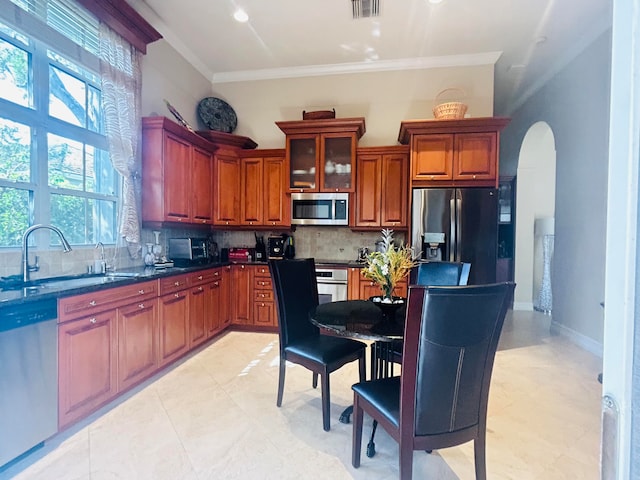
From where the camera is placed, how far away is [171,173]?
3.49 meters

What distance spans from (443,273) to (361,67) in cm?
322

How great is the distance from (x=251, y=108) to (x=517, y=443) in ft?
15.5

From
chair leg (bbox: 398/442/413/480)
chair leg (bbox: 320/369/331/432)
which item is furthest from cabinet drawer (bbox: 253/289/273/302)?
chair leg (bbox: 398/442/413/480)

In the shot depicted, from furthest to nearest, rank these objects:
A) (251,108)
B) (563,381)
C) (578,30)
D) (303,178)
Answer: (251,108)
(303,178)
(578,30)
(563,381)

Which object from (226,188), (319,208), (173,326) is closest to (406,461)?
(173,326)

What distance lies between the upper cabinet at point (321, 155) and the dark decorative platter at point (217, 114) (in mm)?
966

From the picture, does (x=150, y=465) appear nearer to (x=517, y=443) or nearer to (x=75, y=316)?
(x=75, y=316)

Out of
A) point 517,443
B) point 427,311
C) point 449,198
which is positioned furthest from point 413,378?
point 449,198

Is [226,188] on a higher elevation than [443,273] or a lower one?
higher

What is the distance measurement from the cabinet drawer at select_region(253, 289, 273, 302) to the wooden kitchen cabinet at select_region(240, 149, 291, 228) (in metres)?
0.87

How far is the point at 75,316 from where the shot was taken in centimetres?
211

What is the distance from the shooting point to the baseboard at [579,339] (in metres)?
3.53

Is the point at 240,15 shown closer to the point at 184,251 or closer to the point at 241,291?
the point at 184,251

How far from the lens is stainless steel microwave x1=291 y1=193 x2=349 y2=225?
13.8 feet
